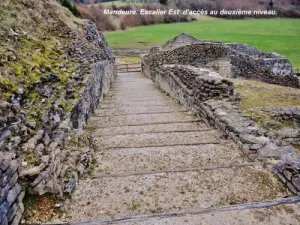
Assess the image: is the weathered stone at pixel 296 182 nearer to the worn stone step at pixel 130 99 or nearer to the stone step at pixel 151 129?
the stone step at pixel 151 129

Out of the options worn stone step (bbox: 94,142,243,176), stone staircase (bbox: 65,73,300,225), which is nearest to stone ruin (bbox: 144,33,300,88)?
stone staircase (bbox: 65,73,300,225)

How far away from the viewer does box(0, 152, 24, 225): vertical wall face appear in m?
3.17

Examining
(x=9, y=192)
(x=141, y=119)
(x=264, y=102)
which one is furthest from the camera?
(x=264, y=102)

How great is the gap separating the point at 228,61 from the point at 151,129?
13859 mm

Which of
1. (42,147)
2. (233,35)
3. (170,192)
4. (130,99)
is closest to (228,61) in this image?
(130,99)

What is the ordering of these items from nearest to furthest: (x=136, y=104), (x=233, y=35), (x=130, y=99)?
(x=136, y=104) < (x=130, y=99) < (x=233, y=35)

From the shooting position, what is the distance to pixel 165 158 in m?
5.64

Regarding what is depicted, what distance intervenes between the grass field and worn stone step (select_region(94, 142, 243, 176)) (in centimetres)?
3221

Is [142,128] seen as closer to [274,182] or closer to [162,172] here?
[162,172]

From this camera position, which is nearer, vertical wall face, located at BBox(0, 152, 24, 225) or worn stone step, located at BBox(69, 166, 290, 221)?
vertical wall face, located at BBox(0, 152, 24, 225)

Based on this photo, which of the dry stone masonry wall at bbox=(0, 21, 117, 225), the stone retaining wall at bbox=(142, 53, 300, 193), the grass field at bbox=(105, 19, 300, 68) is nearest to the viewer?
the dry stone masonry wall at bbox=(0, 21, 117, 225)

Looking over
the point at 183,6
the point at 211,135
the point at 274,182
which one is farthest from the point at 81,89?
the point at 183,6

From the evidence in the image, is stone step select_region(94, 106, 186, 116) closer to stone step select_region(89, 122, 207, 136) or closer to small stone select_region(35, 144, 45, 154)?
stone step select_region(89, 122, 207, 136)

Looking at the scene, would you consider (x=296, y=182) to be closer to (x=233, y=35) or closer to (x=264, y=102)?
(x=264, y=102)
